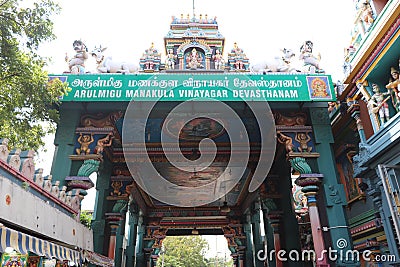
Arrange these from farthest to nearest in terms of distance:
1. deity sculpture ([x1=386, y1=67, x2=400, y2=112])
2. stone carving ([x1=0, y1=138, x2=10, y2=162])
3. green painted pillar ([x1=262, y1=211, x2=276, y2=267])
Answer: green painted pillar ([x1=262, y1=211, x2=276, y2=267]), deity sculpture ([x1=386, y1=67, x2=400, y2=112]), stone carving ([x1=0, y1=138, x2=10, y2=162])

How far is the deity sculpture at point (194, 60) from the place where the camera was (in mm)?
9359

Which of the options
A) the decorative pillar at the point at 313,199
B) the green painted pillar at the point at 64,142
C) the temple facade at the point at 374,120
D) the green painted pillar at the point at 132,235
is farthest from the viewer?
the green painted pillar at the point at 132,235

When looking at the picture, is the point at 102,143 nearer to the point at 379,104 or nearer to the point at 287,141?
the point at 287,141

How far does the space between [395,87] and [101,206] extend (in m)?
8.67

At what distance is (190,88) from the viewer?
8.00 m

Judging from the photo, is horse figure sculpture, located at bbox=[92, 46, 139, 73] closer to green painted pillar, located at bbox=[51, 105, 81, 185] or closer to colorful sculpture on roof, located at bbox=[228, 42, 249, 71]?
green painted pillar, located at bbox=[51, 105, 81, 185]

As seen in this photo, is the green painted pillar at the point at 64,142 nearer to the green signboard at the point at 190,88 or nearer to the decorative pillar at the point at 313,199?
the green signboard at the point at 190,88

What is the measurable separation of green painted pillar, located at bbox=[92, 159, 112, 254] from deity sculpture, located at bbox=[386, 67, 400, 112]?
8.32 metres

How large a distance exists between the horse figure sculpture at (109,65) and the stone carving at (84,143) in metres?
1.71

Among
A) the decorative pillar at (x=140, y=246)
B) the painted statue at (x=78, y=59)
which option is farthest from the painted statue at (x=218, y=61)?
the decorative pillar at (x=140, y=246)

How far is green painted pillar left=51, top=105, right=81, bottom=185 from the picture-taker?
785cm

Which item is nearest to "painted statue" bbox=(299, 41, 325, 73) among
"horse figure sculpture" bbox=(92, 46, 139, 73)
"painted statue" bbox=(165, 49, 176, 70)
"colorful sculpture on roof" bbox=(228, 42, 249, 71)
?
"colorful sculpture on roof" bbox=(228, 42, 249, 71)

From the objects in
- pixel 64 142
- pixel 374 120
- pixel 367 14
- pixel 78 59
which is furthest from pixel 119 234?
pixel 367 14

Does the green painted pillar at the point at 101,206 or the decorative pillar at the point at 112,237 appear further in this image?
the decorative pillar at the point at 112,237
